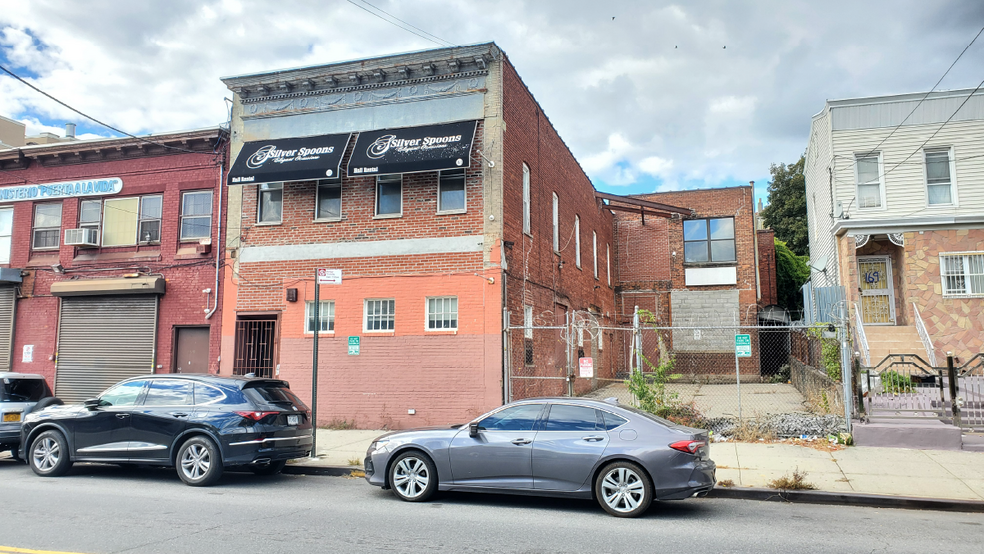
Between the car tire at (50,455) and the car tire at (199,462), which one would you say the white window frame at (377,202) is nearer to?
the car tire at (199,462)

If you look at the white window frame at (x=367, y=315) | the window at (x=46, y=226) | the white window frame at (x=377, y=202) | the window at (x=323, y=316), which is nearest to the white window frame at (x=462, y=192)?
the white window frame at (x=377, y=202)

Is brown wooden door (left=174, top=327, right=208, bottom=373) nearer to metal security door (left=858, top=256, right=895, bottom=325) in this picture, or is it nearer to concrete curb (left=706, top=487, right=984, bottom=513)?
concrete curb (left=706, top=487, right=984, bottom=513)

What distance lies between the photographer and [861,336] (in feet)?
54.9

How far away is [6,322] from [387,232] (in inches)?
456

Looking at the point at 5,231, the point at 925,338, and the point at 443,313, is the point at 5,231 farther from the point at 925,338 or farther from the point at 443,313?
the point at 925,338

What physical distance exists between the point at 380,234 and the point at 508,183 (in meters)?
3.08

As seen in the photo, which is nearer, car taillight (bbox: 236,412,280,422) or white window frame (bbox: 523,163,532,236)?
car taillight (bbox: 236,412,280,422)

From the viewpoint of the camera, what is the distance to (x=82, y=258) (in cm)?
1808

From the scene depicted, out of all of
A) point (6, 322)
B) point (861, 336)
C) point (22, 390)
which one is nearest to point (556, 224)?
point (861, 336)

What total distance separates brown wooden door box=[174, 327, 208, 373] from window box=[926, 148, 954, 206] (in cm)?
1940

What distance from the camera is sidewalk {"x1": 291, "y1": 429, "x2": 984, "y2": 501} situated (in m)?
8.93

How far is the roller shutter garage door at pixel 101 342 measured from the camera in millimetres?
17156

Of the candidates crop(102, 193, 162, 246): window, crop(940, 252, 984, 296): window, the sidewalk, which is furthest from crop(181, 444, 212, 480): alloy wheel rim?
crop(940, 252, 984, 296): window

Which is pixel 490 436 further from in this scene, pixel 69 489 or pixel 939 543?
pixel 69 489
